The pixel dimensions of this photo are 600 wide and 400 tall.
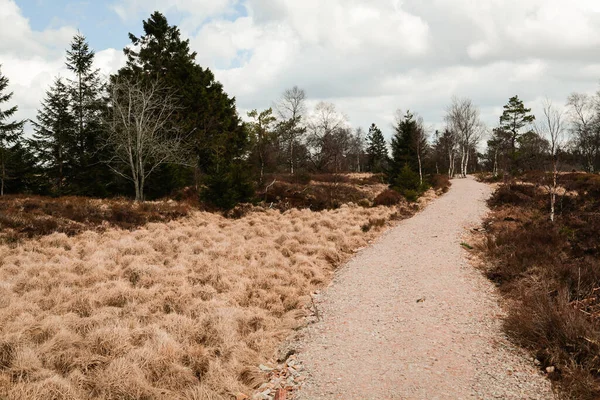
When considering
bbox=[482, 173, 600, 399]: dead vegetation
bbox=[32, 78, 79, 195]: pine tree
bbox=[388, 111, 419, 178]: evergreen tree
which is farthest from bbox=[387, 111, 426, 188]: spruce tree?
bbox=[32, 78, 79, 195]: pine tree

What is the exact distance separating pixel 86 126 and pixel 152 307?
21.0m

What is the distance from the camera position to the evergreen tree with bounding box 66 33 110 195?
72.9ft

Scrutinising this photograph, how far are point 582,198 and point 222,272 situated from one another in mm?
18131

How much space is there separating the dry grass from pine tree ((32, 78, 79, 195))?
13.0 metres

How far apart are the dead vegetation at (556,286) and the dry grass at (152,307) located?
4.04 m

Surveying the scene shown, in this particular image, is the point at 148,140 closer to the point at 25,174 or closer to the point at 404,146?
the point at 25,174

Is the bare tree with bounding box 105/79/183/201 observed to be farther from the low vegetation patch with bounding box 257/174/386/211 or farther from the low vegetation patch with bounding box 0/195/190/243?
the low vegetation patch with bounding box 257/174/386/211

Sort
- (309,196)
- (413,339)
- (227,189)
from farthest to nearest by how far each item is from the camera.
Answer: (309,196)
(227,189)
(413,339)

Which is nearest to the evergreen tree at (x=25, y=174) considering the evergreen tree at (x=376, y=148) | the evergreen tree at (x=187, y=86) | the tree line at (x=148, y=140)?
the tree line at (x=148, y=140)

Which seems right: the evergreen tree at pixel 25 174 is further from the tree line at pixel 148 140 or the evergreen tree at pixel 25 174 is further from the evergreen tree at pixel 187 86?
the evergreen tree at pixel 187 86

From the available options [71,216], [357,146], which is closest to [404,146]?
[71,216]

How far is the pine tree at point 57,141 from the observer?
72.4ft

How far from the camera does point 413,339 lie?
18.5 feet

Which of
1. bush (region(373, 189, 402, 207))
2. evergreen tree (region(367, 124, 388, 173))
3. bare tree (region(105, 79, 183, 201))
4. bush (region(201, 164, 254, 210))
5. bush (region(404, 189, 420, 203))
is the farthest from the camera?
evergreen tree (region(367, 124, 388, 173))
